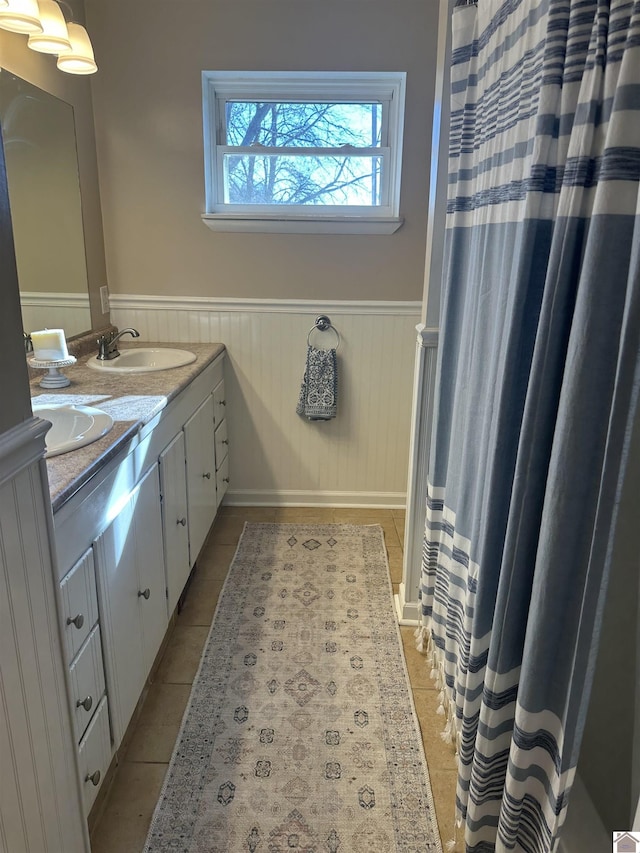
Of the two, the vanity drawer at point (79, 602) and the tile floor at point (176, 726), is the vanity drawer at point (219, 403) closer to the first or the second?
the tile floor at point (176, 726)

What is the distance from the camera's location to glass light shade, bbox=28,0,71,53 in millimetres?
1752

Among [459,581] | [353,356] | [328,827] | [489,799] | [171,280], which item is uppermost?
[171,280]

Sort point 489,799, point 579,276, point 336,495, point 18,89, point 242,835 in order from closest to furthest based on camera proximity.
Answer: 1. point 579,276
2. point 489,799
3. point 242,835
4. point 18,89
5. point 336,495

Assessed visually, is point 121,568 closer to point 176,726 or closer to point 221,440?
point 176,726

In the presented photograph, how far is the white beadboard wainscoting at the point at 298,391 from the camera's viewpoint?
2816 millimetres

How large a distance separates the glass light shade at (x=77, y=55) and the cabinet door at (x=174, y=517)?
132 cm

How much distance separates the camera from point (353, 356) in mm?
2875

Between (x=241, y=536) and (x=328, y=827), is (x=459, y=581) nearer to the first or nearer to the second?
(x=328, y=827)

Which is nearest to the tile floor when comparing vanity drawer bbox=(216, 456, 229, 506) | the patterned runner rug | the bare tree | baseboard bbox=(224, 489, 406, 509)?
the patterned runner rug

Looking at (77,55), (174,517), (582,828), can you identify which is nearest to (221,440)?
(174,517)

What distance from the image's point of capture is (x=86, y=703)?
1220 millimetres

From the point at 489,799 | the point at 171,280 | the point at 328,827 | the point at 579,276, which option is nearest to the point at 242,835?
the point at 328,827

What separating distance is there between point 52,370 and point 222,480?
3.48 feet

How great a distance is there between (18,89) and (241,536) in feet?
6.50
